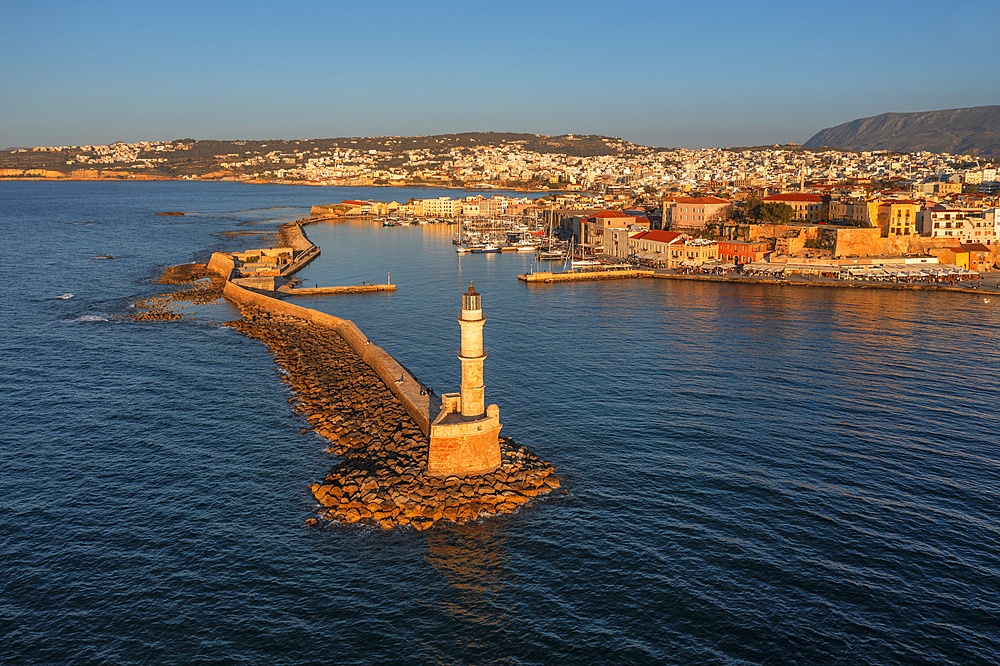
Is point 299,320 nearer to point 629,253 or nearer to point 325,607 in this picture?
point 325,607

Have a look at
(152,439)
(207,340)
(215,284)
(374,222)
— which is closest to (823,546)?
(152,439)

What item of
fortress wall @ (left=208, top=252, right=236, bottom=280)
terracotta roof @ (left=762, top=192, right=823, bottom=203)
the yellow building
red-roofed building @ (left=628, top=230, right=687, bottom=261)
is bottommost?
fortress wall @ (left=208, top=252, right=236, bottom=280)

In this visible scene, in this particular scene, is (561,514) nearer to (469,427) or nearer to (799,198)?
(469,427)

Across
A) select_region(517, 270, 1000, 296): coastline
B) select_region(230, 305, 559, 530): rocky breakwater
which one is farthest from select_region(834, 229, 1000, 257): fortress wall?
select_region(230, 305, 559, 530): rocky breakwater

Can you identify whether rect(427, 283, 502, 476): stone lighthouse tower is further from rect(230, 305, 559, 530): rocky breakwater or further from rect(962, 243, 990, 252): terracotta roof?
rect(962, 243, 990, 252): terracotta roof

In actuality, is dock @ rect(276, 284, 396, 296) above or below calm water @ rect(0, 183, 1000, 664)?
above

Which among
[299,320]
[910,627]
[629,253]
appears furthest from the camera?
[629,253]
